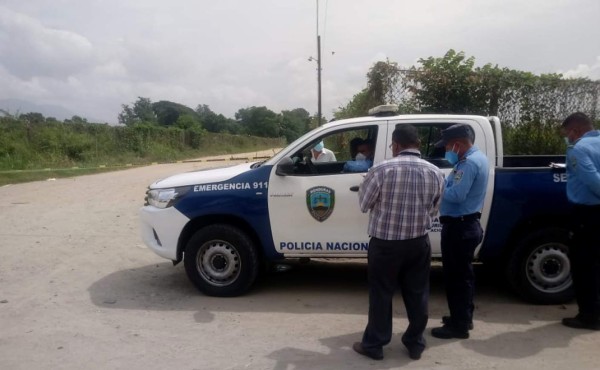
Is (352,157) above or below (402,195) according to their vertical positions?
above

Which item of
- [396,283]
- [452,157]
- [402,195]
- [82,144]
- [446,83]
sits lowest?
[396,283]

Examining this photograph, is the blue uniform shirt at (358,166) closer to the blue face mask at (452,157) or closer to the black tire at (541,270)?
the blue face mask at (452,157)

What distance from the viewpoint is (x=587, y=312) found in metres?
4.63

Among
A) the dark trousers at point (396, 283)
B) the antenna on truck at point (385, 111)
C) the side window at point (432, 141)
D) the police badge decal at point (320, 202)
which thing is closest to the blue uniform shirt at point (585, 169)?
the side window at point (432, 141)

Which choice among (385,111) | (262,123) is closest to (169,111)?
(262,123)

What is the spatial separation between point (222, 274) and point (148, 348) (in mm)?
1389

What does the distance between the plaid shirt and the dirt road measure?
3.41 ft

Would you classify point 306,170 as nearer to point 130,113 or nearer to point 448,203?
point 448,203

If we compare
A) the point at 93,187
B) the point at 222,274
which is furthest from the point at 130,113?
the point at 222,274

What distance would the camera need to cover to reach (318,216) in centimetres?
530

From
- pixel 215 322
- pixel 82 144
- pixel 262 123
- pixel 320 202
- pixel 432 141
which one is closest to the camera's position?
pixel 215 322

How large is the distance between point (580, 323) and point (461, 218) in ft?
5.05

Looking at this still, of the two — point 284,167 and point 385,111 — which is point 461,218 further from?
point 284,167

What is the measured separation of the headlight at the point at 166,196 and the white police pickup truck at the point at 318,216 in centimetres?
1
